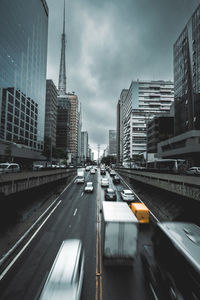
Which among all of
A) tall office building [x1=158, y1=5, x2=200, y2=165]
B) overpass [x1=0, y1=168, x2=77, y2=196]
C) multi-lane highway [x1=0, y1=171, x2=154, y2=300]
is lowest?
multi-lane highway [x1=0, y1=171, x2=154, y2=300]

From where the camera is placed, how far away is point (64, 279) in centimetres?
582

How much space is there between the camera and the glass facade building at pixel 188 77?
159 feet

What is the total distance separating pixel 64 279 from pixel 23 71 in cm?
8170

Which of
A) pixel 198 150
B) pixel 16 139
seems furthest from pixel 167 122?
pixel 16 139

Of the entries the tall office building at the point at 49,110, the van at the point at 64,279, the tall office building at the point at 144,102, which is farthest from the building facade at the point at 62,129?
the van at the point at 64,279

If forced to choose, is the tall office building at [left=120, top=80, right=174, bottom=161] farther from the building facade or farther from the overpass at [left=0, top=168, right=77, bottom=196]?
the overpass at [left=0, top=168, right=77, bottom=196]

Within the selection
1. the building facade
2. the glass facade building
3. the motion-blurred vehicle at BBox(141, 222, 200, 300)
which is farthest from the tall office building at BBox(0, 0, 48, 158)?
the glass facade building

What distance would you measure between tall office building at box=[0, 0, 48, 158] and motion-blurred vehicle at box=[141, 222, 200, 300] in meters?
55.7

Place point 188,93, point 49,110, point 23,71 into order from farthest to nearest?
point 49,110
point 23,71
point 188,93

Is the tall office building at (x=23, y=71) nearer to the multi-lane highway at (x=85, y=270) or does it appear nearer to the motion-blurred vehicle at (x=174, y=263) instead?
Answer: the multi-lane highway at (x=85, y=270)

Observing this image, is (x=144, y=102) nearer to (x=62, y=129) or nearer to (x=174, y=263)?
(x=62, y=129)

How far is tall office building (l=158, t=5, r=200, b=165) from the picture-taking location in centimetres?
4688

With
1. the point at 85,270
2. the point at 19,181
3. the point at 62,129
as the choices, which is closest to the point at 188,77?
the point at 19,181

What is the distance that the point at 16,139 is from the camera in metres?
60.6
